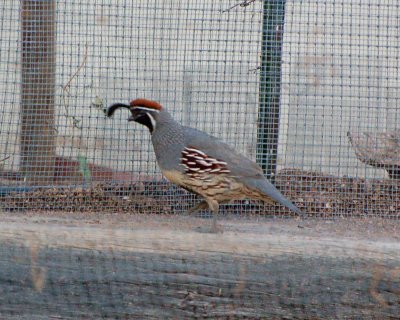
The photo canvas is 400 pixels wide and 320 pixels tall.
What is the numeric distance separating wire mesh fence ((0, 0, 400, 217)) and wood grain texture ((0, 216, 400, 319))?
6.39 ft

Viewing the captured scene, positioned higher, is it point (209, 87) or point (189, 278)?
point (209, 87)

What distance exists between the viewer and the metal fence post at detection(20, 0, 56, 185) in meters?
5.27

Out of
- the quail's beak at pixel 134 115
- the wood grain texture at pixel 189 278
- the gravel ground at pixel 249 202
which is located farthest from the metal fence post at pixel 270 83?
the wood grain texture at pixel 189 278

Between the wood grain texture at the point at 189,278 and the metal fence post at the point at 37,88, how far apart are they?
237cm

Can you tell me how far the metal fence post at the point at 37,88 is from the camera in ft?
17.3

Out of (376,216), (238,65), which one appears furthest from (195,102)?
(376,216)

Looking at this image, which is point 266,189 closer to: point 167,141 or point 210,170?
point 210,170

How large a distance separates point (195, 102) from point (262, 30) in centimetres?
→ 68

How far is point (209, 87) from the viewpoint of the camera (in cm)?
523

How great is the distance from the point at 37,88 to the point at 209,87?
126 centimetres

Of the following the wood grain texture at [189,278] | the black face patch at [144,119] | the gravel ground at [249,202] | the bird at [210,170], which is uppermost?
the black face patch at [144,119]

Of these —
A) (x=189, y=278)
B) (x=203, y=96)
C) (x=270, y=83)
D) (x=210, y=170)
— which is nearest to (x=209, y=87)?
(x=203, y=96)

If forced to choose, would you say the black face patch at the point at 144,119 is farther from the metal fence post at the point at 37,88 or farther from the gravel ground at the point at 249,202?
the metal fence post at the point at 37,88

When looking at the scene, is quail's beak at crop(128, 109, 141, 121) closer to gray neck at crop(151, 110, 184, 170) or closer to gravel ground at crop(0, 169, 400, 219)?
gray neck at crop(151, 110, 184, 170)
